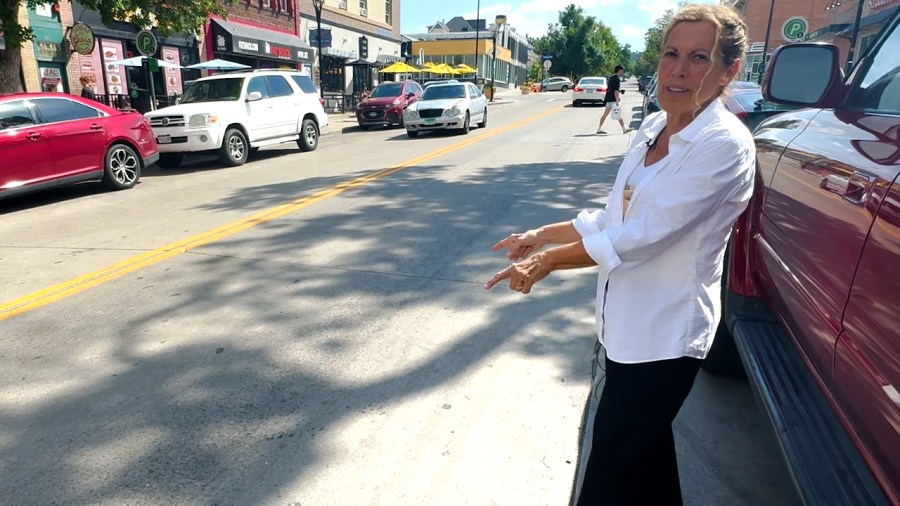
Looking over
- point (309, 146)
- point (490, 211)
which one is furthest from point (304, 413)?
point (309, 146)

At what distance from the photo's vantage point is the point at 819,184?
6.87 ft

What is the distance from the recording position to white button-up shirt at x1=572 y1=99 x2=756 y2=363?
1.72 metres

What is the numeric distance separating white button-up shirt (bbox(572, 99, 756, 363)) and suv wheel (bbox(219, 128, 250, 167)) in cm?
1126

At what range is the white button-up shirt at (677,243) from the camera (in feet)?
5.63

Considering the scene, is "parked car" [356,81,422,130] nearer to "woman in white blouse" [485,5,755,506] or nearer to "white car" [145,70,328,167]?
"white car" [145,70,328,167]

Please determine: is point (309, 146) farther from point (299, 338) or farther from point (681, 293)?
point (681, 293)

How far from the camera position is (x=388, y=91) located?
21453mm

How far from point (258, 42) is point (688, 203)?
1051 inches

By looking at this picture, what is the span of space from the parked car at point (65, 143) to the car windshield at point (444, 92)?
32.4ft

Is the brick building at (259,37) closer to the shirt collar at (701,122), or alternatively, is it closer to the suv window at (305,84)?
the suv window at (305,84)

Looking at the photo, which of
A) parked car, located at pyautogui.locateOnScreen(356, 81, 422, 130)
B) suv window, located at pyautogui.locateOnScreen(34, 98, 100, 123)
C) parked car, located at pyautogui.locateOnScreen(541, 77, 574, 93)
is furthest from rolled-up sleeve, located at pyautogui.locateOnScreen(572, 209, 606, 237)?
parked car, located at pyautogui.locateOnScreen(541, 77, 574, 93)

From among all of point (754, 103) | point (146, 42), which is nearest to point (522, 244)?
point (754, 103)

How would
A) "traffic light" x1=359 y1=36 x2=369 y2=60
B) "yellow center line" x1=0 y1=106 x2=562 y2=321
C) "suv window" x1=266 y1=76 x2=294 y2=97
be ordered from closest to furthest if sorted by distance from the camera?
"yellow center line" x1=0 y1=106 x2=562 y2=321 → "suv window" x1=266 y1=76 x2=294 y2=97 → "traffic light" x1=359 y1=36 x2=369 y2=60

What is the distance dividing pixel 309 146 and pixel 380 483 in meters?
13.0
